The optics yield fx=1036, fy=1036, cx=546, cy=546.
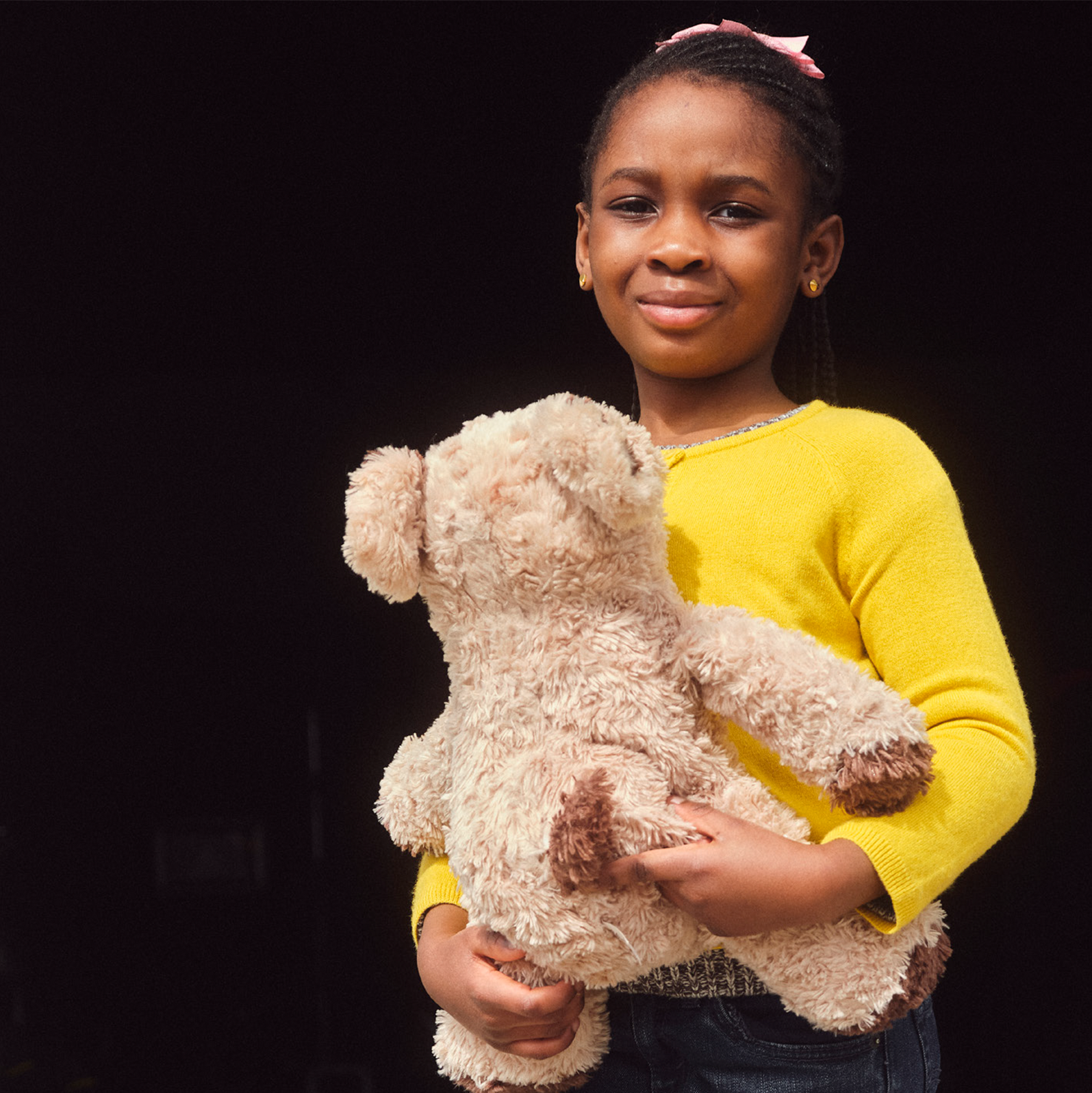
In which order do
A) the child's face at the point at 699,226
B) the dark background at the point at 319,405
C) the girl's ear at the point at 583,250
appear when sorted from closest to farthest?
the child's face at the point at 699,226, the girl's ear at the point at 583,250, the dark background at the point at 319,405

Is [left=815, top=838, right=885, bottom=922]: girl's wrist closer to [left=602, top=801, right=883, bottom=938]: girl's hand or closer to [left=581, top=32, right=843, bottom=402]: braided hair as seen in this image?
[left=602, top=801, right=883, bottom=938]: girl's hand

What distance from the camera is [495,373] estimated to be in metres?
2.61

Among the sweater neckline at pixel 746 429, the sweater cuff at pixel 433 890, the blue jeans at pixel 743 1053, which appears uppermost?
the sweater neckline at pixel 746 429

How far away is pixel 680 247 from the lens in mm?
829

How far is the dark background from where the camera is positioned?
161 cm

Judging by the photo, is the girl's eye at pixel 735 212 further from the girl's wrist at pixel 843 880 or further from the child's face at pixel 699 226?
the girl's wrist at pixel 843 880

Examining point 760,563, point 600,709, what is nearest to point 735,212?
point 760,563

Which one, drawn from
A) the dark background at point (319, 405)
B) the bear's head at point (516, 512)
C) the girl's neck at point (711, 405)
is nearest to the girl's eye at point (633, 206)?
the girl's neck at point (711, 405)

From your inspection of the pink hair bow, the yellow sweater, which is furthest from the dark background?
the yellow sweater

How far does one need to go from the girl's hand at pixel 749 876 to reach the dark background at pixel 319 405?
131 cm

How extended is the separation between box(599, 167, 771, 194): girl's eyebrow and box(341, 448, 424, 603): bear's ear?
1.02 feet

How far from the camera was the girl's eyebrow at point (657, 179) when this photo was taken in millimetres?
836

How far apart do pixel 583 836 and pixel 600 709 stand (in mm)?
85

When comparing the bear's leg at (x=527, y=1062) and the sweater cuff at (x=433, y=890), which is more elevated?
the sweater cuff at (x=433, y=890)
